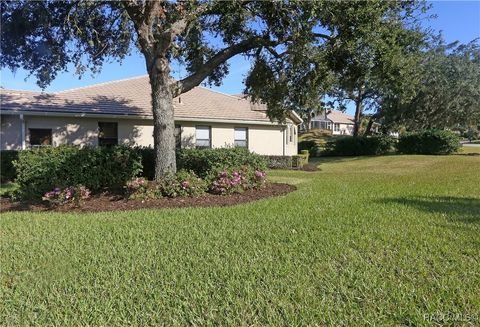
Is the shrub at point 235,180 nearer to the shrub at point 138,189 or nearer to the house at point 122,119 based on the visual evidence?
the shrub at point 138,189

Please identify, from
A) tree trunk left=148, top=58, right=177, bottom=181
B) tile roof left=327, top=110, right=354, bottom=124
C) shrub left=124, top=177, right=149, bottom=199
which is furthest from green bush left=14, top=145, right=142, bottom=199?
tile roof left=327, top=110, right=354, bottom=124

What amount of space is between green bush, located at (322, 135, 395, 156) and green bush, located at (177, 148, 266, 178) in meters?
22.1

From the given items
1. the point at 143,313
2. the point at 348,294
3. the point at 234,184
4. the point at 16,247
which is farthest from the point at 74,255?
the point at 234,184

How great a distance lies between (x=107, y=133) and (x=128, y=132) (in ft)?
3.20

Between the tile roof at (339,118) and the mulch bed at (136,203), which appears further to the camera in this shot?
the tile roof at (339,118)

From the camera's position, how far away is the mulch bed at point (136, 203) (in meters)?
8.59

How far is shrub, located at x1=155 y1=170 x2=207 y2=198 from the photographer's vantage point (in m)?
9.47

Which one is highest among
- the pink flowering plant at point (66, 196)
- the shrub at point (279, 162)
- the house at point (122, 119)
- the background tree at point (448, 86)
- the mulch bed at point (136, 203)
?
the background tree at point (448, 86)

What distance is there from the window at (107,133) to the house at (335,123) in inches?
2331

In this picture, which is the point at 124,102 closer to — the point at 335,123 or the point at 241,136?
the point at 241,136

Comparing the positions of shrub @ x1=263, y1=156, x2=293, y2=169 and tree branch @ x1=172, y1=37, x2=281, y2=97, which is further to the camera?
shrub @ x1=263, y1=156, x2=293, y2=169

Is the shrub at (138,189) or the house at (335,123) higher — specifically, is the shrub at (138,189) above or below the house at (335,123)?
below

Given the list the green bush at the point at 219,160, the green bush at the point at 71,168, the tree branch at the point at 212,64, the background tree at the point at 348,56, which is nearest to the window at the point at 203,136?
the background tree at the point at 348,56

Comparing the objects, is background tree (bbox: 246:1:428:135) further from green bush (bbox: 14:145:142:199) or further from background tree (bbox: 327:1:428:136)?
green bush (bbox: 14:145:142:199)
